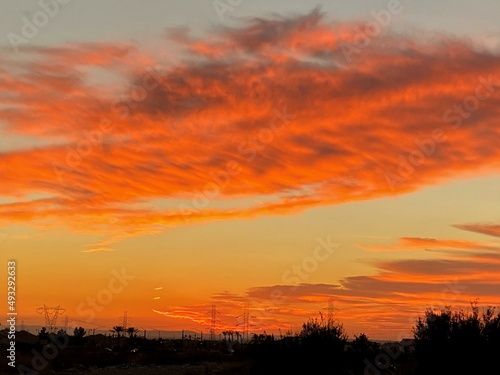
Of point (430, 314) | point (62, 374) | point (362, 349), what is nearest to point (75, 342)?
point (62, 374)

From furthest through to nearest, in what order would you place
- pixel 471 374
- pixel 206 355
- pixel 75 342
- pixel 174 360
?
1. pixel 75 342
2. pixel 206 355
3. pixel 174 360
4. pixel 471 374

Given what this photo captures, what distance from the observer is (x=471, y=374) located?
2989cm

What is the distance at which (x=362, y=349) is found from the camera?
4303 cm

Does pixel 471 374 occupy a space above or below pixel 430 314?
below

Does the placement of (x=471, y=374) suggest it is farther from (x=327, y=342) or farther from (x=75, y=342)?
(x=75, y=342)

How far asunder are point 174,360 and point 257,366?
23446mm

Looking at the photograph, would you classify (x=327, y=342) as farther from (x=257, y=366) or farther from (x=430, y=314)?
(x=430, y=314)

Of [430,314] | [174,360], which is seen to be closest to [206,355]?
[174,360]

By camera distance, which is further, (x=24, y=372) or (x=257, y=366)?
(x=24, y=372)

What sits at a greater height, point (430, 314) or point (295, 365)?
point (430, 314)

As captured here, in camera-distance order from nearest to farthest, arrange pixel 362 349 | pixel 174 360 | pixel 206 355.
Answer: pixel 362 349, pixel 174 360, pixel 206 355

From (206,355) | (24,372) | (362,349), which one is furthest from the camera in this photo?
(206,355)

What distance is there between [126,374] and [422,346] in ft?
73.5

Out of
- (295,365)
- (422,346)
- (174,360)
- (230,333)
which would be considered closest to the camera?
(422,346)
